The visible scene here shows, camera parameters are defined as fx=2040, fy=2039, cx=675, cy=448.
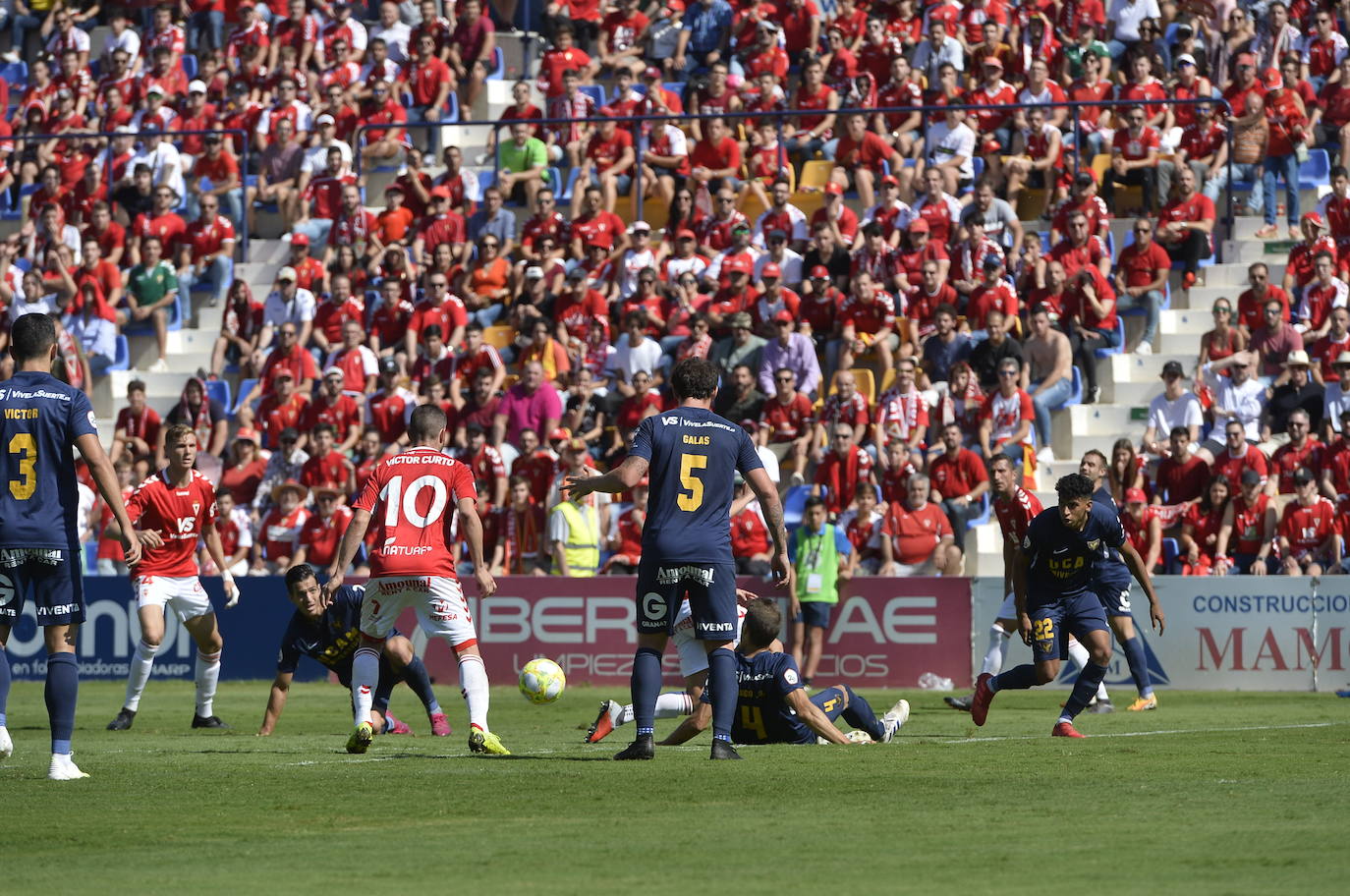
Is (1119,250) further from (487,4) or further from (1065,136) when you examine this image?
(487,4)

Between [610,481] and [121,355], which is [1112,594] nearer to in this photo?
[610,481]

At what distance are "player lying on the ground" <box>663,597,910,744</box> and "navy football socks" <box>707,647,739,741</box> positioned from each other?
0.86 metres

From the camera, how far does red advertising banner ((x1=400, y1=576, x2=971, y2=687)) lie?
2142 centimetres

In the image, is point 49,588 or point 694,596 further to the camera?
point 694,596

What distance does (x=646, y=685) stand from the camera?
37.6 feet

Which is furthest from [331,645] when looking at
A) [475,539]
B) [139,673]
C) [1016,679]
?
[1016,679]

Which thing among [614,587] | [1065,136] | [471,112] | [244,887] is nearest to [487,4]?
[471,112]

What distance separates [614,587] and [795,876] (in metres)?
14.5

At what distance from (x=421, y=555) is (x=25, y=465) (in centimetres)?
256

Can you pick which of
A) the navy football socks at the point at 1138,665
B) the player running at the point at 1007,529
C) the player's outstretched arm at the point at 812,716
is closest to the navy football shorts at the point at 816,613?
the player running at the point at 1007,529

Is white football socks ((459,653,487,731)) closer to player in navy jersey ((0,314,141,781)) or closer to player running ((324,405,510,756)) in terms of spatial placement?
player running ((324,405,510,756))

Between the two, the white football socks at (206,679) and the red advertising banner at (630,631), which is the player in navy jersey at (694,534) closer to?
the white football socks at (206,679)

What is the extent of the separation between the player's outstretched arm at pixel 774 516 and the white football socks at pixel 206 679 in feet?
20.1

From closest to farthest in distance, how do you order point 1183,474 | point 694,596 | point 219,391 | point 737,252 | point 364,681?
point 694,596
point 364,681
point 1183,474
point 737,252
point 219,391
